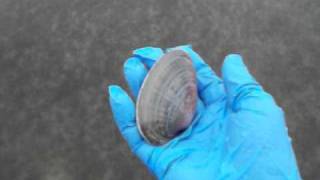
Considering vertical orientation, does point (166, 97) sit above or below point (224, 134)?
above

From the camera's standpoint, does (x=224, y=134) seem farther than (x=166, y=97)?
Yes

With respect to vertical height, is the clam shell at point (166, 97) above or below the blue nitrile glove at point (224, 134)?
above

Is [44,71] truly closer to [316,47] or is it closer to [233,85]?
[233,85]

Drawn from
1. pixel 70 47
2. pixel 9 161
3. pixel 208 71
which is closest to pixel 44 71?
pixel 70 47

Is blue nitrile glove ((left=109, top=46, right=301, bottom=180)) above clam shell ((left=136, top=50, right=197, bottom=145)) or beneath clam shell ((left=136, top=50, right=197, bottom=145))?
beneath
